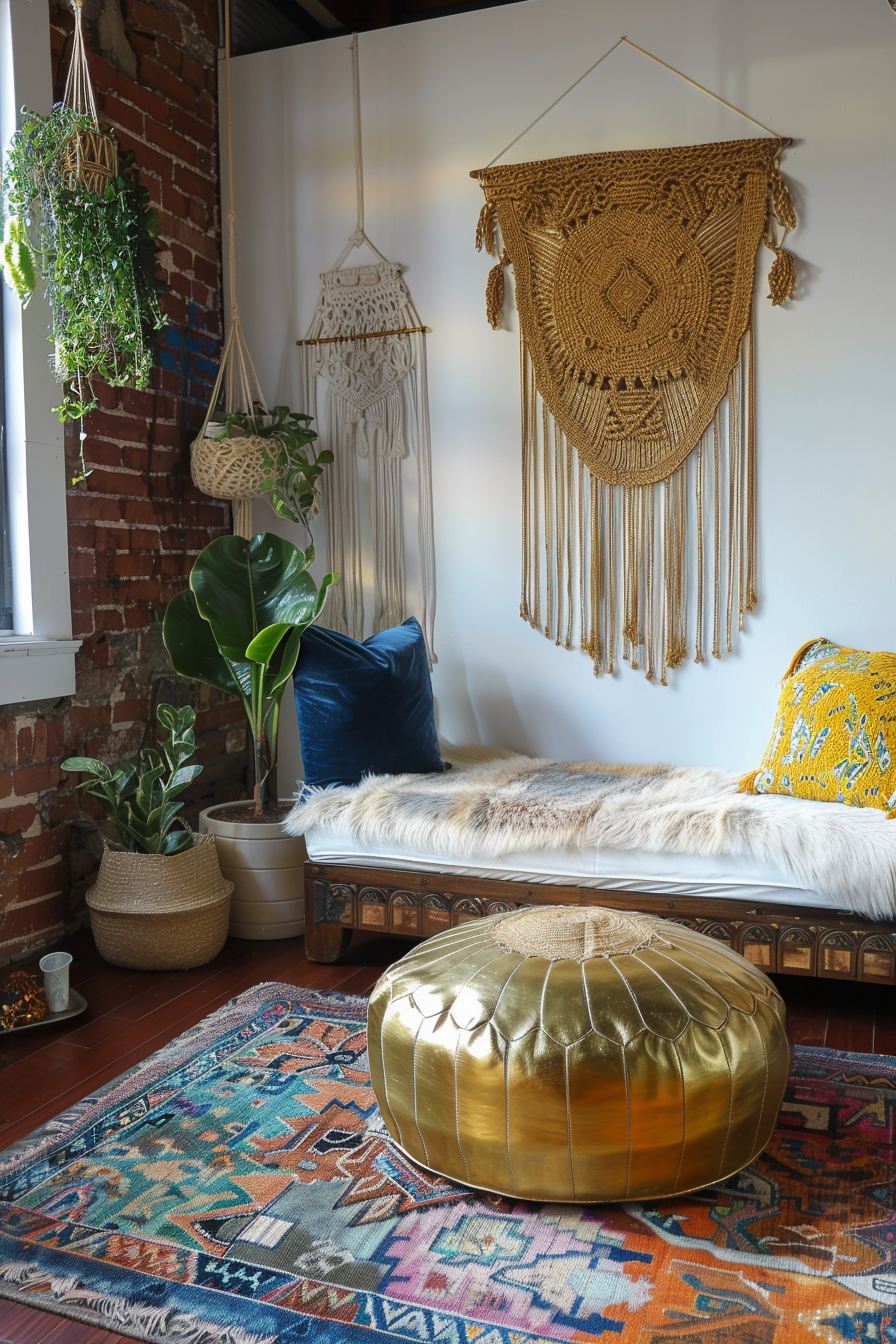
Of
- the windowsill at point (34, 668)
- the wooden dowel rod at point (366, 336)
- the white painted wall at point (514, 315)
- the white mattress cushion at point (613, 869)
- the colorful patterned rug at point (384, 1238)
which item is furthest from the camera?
the wooden dowel rod at point (366, 336)

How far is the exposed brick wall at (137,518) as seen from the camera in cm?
279

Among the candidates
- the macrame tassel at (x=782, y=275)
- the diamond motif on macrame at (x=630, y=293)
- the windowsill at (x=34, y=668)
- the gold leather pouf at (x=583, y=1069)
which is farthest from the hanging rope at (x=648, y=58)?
the gold leather pouf at (x=583, y=1069)

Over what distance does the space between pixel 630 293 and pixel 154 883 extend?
219 cm

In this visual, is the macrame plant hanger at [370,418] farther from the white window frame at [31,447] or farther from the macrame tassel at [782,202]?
the macrame tassel at [782,202]

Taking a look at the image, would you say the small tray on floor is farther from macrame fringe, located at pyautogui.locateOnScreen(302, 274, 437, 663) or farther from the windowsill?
macrame fringe, located at pyautogui.locateOnScreen(302, 274, 437, 663)

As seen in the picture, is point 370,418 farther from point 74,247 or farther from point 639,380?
point 74,247

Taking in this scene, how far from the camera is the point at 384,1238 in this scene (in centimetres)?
157

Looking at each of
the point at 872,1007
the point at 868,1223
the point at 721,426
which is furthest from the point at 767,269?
the point at 868,1223

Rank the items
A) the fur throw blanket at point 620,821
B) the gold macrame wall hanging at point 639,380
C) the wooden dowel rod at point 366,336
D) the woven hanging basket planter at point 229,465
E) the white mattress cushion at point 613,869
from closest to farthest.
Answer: the fur throw blanket at point 620,821 < the white mattress cushion at point 613,869 < the gold macrame wall hanging at point 639,380 < the woven hanging basket planter at point 229,465 < the wooden dowel rod at point 366,336

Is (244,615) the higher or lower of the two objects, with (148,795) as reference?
higher

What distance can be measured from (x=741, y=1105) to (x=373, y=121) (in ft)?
10.5

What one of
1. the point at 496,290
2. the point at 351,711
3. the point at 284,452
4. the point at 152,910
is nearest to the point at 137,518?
the point at 284,452

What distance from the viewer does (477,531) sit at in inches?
136

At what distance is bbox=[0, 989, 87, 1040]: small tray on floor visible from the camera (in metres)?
2.33
